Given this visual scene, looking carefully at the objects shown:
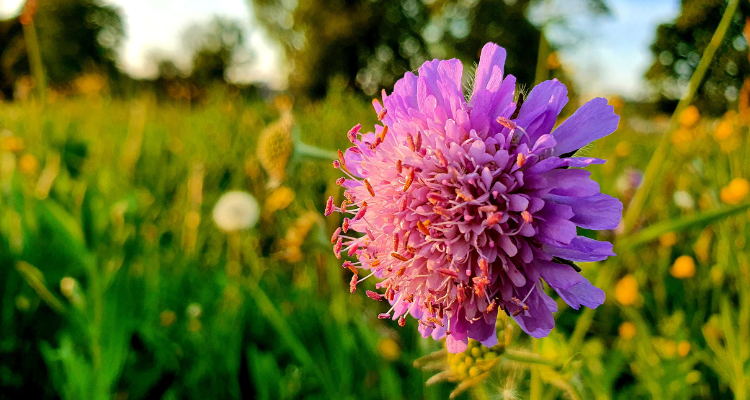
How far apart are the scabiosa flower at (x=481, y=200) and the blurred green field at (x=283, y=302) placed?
0.51ft

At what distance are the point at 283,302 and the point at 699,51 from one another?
1685mm

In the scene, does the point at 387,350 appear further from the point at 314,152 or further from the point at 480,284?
the point at 480,284

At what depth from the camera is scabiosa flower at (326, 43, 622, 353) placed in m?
0.68

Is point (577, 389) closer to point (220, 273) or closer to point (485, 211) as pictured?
point (485, 211)

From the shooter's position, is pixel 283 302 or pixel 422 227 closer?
pixel 422 227

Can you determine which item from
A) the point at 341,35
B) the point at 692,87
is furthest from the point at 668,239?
the point at 341,35

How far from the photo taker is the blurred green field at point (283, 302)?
1.46 metres

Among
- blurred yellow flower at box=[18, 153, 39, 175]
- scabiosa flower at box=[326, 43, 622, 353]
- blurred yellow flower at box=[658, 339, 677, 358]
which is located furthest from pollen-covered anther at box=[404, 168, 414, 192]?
blurred yellow flower at box=[18, 153, 39, 175]

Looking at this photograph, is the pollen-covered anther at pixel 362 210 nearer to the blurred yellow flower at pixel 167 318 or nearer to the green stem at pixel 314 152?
the green stem at pixel 314 152

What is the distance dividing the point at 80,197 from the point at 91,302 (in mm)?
742

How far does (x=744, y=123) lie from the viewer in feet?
6.91

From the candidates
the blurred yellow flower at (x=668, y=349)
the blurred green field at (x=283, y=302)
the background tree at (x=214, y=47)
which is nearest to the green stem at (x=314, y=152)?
the blurred green field at (x=283, y=302)

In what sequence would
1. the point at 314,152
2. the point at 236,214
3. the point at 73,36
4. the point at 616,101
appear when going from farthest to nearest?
the point at 73,36
the point at 616,101
the point at 236,214
the point at 314,152

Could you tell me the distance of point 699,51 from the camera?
1247mm
